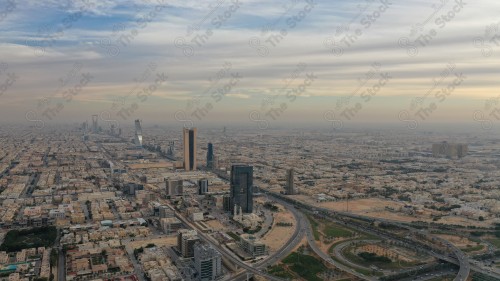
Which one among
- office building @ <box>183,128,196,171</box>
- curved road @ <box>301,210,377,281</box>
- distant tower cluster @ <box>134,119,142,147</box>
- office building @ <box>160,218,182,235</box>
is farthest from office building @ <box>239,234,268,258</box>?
distant tower cluster @ <box>134,119,142,147</box>

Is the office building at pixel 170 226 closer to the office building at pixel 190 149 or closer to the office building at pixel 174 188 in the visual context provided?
the office building at pixel 174 188

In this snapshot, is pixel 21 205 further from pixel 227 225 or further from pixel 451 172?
pixel 451 172

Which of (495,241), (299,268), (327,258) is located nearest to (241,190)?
(327,258)

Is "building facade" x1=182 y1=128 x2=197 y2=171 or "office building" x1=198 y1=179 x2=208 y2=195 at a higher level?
"building facade" x1=182 y1=128 x2=197 y2=171

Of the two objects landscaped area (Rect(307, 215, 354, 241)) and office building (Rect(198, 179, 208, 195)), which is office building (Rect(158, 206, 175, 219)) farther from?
landscaped area (Rect(307, 215, 354, 241))

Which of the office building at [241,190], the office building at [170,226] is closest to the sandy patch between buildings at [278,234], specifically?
the office building at [241,190]

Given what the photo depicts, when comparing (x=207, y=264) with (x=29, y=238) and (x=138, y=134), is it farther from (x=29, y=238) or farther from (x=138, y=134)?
(x=138, y=134)
